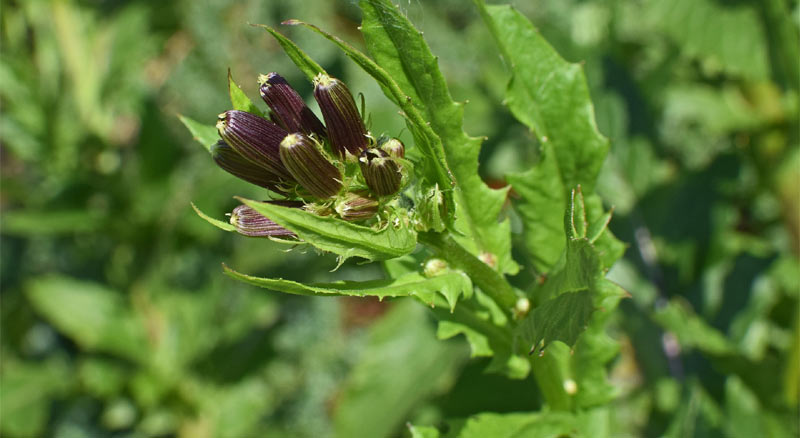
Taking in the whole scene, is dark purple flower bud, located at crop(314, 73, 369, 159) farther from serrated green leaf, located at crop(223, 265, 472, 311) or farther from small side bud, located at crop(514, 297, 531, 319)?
small side bud, located at crop(514, 297, 531, 319)

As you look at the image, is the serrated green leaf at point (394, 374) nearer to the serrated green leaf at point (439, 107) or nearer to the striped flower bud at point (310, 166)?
the serrated green leaf at point (439, 107)

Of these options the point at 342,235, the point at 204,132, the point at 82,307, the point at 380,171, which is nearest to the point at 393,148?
the point at 380,171

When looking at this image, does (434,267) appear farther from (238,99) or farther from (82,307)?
(82,307)

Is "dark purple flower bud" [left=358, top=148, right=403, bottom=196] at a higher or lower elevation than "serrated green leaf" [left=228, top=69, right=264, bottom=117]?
lower

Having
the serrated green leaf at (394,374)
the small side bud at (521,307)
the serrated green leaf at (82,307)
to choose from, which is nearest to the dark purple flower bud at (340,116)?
the small side bud at (521,307)

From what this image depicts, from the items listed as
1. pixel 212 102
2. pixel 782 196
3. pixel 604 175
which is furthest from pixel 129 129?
pixel 782 196

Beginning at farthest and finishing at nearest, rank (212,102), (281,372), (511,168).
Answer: (212,102) → (281,372) → (511,168)

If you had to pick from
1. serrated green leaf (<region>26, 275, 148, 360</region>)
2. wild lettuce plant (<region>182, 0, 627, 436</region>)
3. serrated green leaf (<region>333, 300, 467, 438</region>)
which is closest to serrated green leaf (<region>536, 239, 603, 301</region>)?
wild lettuce plant (<region>182, 0, 627, 436</region>)

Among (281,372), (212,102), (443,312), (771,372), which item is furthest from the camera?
(212,102)

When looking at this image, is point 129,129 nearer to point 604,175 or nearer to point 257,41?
point 257,41
